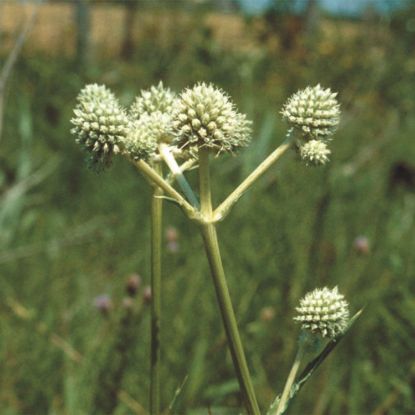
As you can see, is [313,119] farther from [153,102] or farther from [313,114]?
[153,102]

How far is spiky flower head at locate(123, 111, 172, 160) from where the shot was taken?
3.86 feet

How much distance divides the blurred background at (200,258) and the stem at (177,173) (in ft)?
0.87

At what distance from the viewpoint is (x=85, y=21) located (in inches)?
277

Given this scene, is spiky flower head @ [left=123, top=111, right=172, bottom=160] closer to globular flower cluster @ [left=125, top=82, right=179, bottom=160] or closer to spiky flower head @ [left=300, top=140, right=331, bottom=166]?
globular flower cluster @ [left=125, top=82, right=179, bottom=160]

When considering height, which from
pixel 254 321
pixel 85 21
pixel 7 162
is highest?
pixel 85 21

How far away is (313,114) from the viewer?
4.19ft

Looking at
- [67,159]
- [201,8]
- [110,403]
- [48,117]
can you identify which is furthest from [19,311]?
[201,8]

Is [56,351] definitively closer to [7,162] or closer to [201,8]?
[7,162]

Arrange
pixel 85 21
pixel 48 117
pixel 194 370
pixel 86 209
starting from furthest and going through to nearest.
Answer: pixel 85 21 < pixel 48 117 < pixel 86 209 < pixel 194 370

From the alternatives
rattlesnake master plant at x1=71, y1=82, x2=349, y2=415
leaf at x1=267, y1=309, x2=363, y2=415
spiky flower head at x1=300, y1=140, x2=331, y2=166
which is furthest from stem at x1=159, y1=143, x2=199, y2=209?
leaf at x1=267, y1=309, x2=363, y2=415

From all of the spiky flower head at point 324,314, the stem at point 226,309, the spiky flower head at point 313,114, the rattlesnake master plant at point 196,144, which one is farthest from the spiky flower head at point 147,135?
the spiky flower head at point 324,314

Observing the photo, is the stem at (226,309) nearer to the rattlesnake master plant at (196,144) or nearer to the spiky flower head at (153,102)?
the rattlesnake master plant at (196,144)

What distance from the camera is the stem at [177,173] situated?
118cm

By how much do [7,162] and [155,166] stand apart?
10.2 ft
